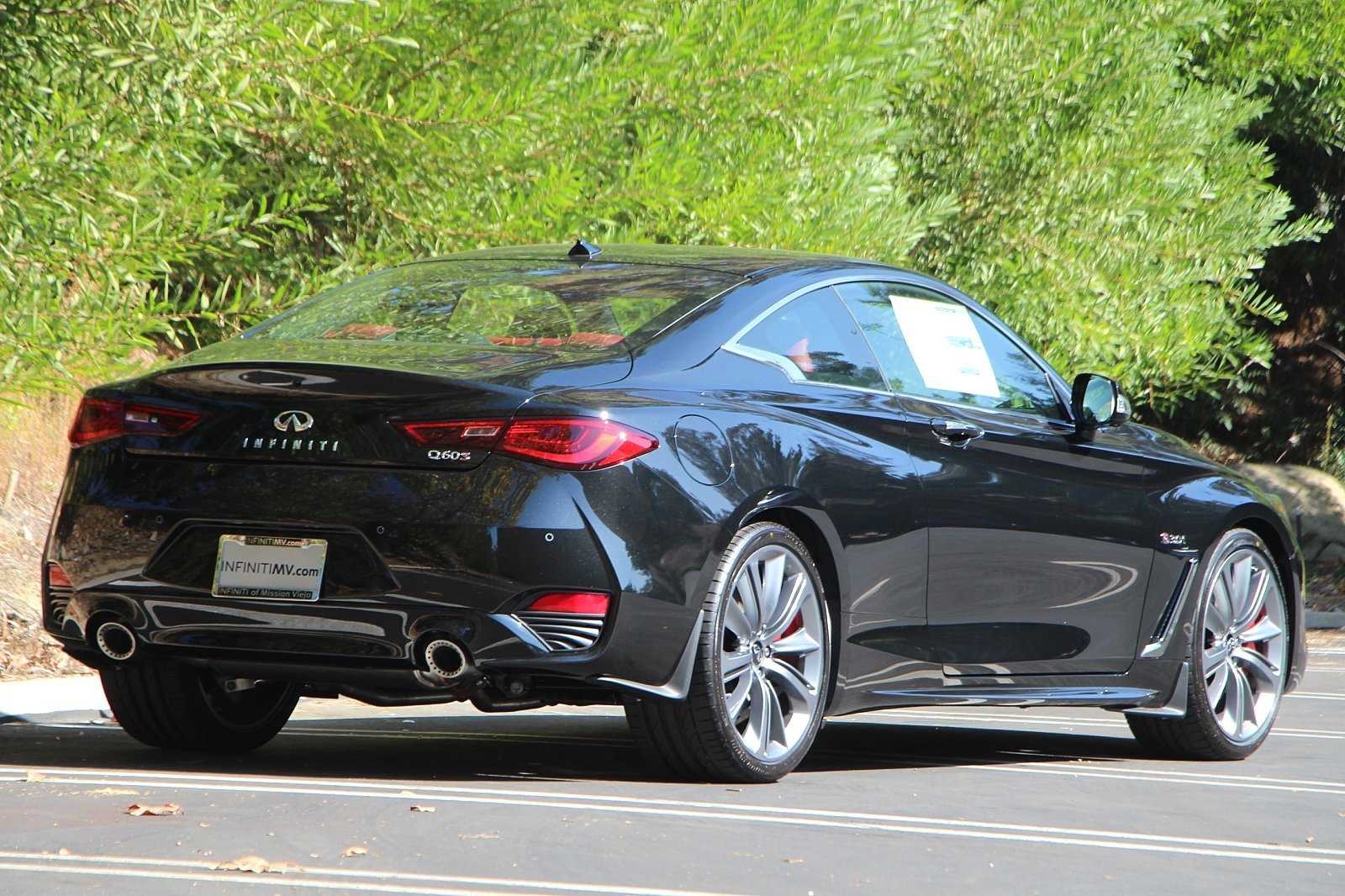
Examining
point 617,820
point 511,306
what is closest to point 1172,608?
point 511,306

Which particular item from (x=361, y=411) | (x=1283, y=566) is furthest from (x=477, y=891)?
(x=1283, y=566)

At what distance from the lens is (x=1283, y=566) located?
8.30m

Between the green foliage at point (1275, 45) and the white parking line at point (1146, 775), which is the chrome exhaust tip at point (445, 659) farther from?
the green foliage at point (1275, 45)

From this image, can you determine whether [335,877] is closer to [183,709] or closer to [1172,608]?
[183,709]

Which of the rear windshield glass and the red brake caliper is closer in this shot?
the rear windshield glass

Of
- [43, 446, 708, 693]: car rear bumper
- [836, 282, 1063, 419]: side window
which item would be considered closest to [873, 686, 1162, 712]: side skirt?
[836, 282, 1063, 419]: side window

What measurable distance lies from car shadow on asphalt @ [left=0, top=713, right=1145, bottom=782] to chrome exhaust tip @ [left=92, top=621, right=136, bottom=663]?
428 millimetres

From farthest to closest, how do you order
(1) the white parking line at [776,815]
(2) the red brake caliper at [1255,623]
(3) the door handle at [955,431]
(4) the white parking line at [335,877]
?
(2) the red brake caliper at [1255,623] → (3) the door handle at [955,431] → (1) the white parking line at [776,815] → (4) the white parking line at [335,877]

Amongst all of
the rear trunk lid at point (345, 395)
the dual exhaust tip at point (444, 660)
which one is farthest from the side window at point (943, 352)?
the dual exhaust tip at point (444, 660)

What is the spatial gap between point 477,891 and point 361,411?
1.63 meters

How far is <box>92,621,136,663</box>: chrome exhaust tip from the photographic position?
587cm

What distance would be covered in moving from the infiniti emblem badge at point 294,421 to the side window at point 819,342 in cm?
131

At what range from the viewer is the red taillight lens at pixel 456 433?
17.9ft

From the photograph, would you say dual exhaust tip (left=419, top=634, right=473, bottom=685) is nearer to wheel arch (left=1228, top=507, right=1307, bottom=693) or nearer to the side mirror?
the side mirror
